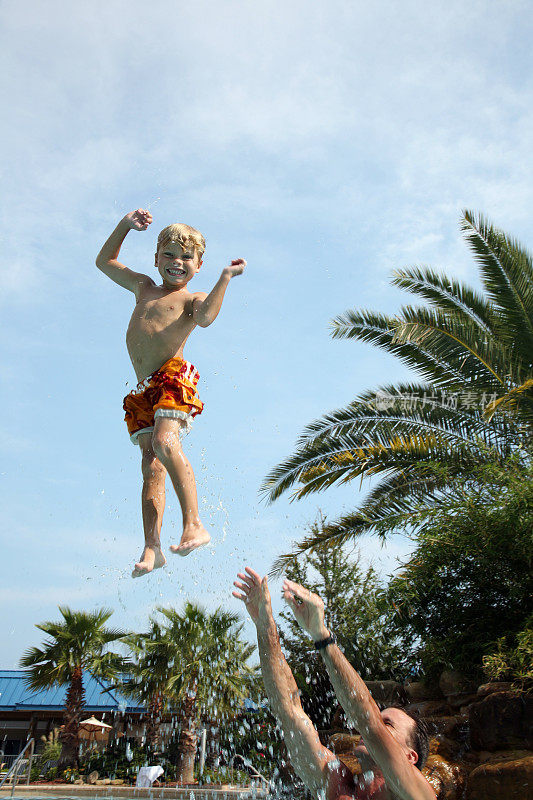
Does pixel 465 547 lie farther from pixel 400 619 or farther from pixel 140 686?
pixel 140 686

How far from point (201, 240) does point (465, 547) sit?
5075 mm

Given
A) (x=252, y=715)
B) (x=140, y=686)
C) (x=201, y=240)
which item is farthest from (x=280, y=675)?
(x=140, y=686)

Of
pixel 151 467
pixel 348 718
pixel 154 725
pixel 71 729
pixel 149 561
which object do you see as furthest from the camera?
pixel 154 725

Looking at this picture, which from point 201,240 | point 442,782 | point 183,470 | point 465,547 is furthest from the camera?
point 465,547

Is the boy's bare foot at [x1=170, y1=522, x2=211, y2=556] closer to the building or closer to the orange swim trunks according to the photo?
the orange swim trunks

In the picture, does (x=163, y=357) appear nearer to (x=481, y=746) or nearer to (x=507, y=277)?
(x=481, y=746)

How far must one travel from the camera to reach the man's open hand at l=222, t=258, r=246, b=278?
3.79m

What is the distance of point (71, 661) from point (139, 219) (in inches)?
581

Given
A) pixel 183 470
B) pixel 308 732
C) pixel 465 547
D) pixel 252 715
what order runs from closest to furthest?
pixel 308 732 → pixel 183 470 → pixel 465 547 → pixel 252 715

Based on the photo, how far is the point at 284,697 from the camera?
305 centimetres

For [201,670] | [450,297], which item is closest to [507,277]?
[450,297]

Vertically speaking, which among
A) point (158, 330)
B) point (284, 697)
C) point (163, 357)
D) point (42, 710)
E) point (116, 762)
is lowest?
point (116, 762)

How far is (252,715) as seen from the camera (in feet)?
42.2

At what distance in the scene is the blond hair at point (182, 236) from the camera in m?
3.90
